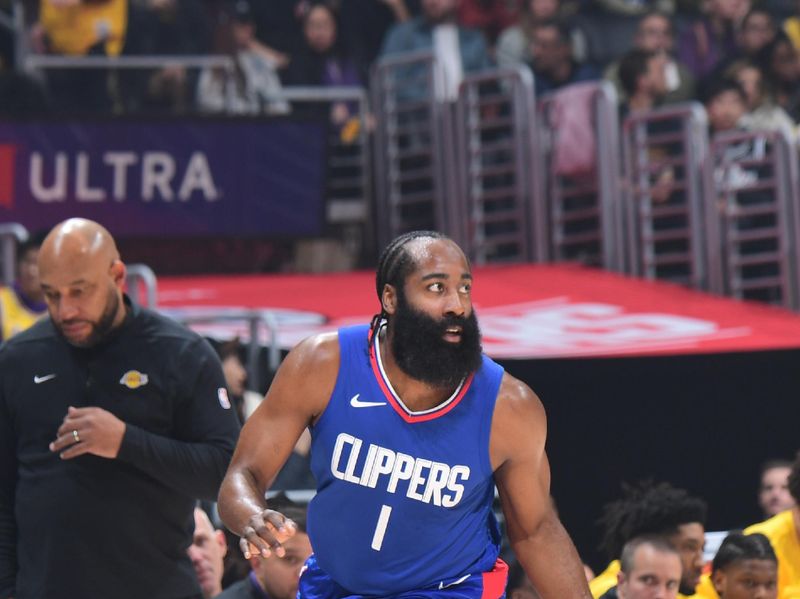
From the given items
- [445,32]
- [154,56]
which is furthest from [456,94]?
[154,56]

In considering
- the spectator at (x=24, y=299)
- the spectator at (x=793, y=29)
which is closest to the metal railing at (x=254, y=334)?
the spectator at (x=24, y=299)

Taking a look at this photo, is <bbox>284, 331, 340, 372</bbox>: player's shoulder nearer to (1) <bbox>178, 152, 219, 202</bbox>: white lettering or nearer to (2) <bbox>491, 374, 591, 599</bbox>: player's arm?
(2) <bbox>491, 374, 591, 599</bbox>: player's arm

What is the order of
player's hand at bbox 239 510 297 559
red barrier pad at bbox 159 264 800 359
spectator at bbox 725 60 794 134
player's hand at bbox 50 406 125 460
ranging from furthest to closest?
spectator at bbox 725 60 794 134
red barrier pad at bbox 159 264 800 359
player's hand at bbox 50 406 125 460
player's hand at bbox 239 510 297 559

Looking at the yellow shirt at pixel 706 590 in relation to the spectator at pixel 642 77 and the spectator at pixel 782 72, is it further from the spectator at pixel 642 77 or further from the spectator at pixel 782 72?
the spectator at pixel 782 72

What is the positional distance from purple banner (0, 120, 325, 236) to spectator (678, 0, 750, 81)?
3592 mm

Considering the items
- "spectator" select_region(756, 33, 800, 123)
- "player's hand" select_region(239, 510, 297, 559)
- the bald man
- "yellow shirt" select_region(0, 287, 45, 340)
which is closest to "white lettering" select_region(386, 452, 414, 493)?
"player's hand" select_region(239, 510, 297, 559)

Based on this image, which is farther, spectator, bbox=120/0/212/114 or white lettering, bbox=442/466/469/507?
spectator, bbox=120/0/212/114

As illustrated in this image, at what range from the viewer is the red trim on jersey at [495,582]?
4.45 metres

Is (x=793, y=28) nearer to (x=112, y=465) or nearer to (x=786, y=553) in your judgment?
(x=786, y=553)

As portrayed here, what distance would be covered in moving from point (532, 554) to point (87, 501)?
1472 millimetres

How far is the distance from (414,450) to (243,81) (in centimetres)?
924

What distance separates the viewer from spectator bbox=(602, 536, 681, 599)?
20.8 ft

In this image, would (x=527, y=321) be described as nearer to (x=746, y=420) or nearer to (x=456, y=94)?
(x=746, y=420)

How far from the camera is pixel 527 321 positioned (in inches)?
422
